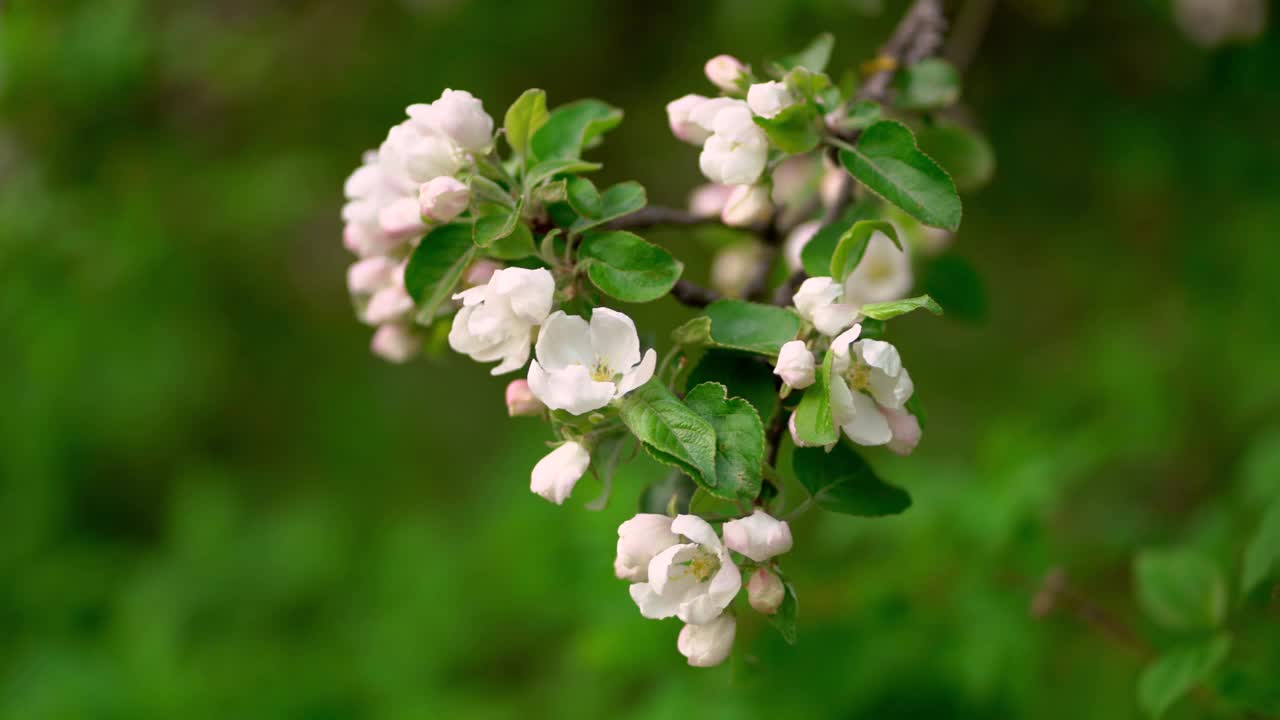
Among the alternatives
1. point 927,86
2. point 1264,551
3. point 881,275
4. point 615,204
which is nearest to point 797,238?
point 881,275

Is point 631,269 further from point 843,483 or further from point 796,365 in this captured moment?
point 843,483

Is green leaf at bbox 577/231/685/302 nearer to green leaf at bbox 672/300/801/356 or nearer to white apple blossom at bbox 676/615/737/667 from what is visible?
green leaf at bbox 672/300/801/356

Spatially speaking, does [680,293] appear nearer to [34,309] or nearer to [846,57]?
[846,57]

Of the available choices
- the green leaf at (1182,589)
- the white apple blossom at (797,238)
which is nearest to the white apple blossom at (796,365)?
the white apple blossom at (797,238)

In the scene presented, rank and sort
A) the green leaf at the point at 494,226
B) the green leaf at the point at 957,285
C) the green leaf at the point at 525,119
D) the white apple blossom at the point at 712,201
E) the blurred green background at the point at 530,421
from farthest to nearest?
the blurred green background at the point at 530,421, the green leaf at the point at 957,285, the white apple blossom at the point at 712,201, the green leaf at the point at 525,119, the green leaf at the point at 494,226

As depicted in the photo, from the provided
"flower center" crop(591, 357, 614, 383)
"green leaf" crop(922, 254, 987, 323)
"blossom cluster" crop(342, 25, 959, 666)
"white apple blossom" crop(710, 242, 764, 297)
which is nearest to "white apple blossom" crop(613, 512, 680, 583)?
"blossom cluster" crop(342, 25, 959, 666)

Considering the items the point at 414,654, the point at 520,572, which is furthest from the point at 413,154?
the point at 414,654

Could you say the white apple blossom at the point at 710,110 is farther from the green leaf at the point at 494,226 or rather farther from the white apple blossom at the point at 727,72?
the green leaf at the point at 494,226
